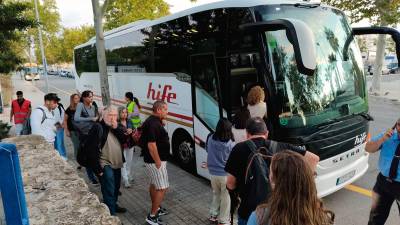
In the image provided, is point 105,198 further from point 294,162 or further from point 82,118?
point 294,162

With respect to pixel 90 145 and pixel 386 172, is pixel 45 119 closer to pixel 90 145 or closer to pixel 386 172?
pixel 90 145

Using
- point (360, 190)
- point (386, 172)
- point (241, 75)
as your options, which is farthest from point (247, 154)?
point (360, 190)

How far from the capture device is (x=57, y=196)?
3545 mm

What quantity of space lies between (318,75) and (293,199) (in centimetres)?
348

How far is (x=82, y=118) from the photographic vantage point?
6184 millimetres

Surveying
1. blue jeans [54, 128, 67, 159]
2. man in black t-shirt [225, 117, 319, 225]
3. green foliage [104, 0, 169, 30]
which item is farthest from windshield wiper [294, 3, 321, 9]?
green foliage [104, 0, 169, 30]

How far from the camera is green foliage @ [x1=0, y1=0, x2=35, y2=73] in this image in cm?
736

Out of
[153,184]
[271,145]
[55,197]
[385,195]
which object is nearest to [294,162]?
[271,145]

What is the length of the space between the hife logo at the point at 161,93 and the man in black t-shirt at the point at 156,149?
2475mm

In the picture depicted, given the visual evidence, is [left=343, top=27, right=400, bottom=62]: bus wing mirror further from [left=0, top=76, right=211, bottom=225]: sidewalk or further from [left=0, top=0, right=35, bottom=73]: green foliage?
[left=0, top=0, right=35, bottom=73]: green foliage

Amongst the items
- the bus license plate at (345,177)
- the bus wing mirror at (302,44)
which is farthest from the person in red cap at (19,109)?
the bus license plate at (345,177)

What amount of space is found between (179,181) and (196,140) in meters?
0.95

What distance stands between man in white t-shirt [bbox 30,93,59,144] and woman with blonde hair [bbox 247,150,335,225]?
5540mm

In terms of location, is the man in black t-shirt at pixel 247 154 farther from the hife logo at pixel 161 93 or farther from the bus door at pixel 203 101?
the hife logo at pixel 161 93
